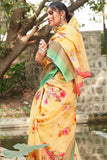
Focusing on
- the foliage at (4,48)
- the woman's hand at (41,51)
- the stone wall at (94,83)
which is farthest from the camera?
the stone wall at (94,83)

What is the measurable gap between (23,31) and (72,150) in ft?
24.3

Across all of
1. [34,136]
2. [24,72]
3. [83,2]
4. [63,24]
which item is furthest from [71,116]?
[24,72]

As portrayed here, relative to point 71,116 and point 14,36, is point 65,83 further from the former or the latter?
point 14,36

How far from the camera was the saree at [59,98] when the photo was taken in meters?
3.94

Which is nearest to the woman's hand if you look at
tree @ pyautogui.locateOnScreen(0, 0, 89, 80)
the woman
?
the woman

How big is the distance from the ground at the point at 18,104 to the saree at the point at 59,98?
7180 millimetres

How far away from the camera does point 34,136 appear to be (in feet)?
12.9

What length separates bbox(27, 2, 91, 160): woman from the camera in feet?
12.9

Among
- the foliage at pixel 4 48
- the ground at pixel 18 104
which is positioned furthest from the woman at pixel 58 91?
the ground at pixel 18 104

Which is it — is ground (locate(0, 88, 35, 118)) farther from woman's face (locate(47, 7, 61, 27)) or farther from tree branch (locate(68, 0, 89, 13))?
woman's face (locate(47, 7, 61, 27))

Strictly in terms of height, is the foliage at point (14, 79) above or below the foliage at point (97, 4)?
below

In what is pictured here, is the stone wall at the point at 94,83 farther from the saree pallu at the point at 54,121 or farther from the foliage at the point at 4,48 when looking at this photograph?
the saree pallu at the point at 54,121

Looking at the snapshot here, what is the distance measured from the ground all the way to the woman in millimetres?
7179

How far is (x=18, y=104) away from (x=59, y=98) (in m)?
8.04
